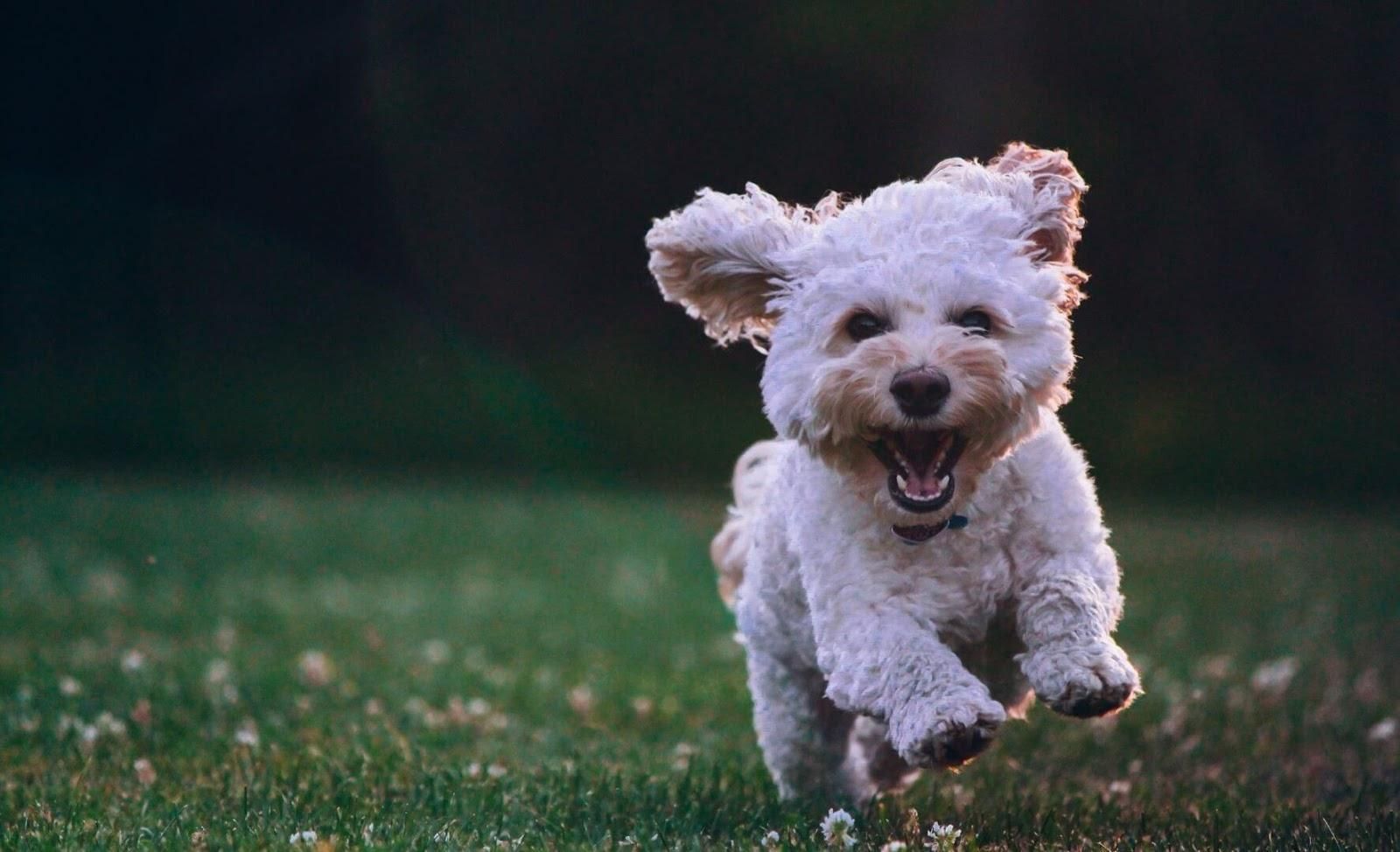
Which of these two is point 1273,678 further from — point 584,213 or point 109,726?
point 584,213

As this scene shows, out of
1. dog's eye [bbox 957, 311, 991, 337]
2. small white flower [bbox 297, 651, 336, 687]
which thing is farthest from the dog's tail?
small white flower [bbox 297, 651, 336, 687]

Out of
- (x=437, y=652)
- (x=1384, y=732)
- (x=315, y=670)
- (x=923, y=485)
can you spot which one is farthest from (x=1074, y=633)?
(x=437, y=652)

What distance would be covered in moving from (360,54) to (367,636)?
1261 centimetres

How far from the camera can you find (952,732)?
353 cm

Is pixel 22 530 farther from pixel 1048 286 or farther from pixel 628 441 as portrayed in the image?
pixel 1048 286

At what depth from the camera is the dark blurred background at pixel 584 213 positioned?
58.6 feet

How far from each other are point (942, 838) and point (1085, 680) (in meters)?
0.49

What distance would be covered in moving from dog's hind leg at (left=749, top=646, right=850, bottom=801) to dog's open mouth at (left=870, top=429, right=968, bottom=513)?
1039mm

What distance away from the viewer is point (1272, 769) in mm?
5477

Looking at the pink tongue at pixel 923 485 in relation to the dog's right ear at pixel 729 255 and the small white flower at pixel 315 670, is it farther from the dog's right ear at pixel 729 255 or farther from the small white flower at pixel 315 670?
the small white flower at pixel 315 670

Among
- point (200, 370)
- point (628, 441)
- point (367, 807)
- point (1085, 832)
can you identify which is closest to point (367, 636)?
point (367, 807)

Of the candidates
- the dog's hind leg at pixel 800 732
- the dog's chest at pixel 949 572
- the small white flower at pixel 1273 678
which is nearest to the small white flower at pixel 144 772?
the dog's hind leg at pixel 800 732

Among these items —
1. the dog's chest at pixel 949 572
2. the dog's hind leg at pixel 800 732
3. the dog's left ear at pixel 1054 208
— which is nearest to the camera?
the dog's chest at pixel 949 572

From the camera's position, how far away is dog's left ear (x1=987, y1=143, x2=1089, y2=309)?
421 centimetres
